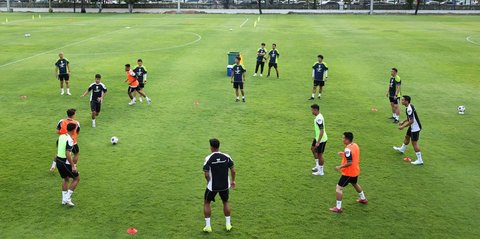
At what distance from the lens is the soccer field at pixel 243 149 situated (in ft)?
38.0

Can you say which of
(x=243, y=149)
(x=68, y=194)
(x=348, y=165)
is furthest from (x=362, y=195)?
(x=68, y=194)

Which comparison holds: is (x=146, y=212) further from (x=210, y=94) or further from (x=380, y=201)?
(x=210, y=94)

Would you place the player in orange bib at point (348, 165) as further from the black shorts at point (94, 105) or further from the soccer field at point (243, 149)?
the black shorts at point (94, 105)

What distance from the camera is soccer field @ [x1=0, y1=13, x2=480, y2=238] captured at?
11570mm

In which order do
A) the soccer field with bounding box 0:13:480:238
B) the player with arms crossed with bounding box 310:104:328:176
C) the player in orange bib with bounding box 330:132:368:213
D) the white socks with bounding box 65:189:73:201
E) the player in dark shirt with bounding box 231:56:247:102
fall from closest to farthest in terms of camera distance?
the soccer field with bounding box 0:13:480:238, the player in orange bib with bounding box 330:132:368:213, the white socks with bounding box 65:189:73:201, the player with arms crossed with bounding box 310:104:328:176, the player in dark shirt with bounding box 231:56:247:102

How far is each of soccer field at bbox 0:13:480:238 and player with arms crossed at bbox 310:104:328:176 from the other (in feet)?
1.26

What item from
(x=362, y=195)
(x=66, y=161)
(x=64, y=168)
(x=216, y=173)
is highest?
(x=216, y=173)

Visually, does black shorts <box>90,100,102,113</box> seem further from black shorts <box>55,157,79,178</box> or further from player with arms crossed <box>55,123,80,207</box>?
black shorts <box>55,157,79,178</box>

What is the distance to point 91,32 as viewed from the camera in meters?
54.3

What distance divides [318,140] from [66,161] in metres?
7.33

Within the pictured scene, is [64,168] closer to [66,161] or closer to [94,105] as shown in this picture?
[66,161]

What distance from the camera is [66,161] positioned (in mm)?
11977

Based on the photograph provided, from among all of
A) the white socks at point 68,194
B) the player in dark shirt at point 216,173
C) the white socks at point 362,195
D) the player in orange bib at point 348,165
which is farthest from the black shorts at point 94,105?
the white socks at point 362,195

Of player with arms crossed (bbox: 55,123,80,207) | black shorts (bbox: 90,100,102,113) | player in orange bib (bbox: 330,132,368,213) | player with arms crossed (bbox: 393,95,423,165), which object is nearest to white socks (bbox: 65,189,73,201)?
player with arms crossed (bbox: 55,123,80,207)
